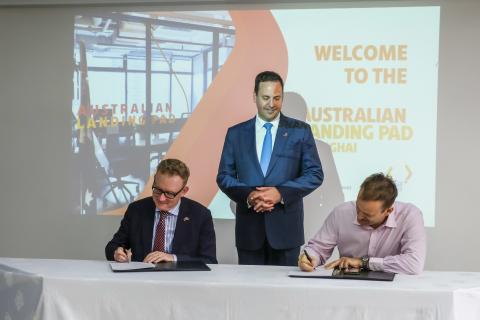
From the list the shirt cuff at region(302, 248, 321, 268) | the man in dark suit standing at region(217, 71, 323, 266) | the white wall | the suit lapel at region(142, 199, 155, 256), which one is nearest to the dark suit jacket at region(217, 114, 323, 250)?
the man in dark suit standing at region(217, 71, 323, 266)

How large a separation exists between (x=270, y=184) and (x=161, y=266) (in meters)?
1.38

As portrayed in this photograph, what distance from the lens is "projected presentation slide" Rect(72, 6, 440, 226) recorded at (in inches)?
212

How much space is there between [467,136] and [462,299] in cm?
265

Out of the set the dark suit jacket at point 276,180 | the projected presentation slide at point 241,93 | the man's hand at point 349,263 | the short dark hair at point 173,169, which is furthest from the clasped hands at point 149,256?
the projected presentation slide at point 241,93

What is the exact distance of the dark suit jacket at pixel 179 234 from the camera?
381cm

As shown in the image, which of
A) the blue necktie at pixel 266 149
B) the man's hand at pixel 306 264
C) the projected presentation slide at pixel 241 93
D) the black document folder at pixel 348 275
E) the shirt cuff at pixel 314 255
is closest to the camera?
the black document folder at pixel 348 275

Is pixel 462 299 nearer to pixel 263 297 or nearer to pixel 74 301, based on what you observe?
pixel 263 297

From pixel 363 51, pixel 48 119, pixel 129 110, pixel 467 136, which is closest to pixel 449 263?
pixel 467 136

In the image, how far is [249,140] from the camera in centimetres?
479

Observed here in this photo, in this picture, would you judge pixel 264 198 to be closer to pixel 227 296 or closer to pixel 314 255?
pixel 314 255

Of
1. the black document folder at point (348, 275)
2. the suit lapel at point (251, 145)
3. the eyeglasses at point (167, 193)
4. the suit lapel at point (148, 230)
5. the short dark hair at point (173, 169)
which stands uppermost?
the suit lapel at point (251, 145)

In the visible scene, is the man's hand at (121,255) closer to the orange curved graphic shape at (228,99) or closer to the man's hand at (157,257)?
the man's hand at (157,257)

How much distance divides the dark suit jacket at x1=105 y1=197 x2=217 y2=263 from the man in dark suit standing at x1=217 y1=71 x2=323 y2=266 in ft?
2.14

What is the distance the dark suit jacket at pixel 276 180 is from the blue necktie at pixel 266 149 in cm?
10
